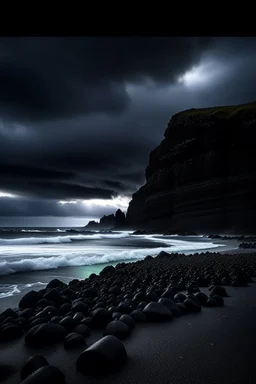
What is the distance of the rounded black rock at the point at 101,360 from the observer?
201 centimetres

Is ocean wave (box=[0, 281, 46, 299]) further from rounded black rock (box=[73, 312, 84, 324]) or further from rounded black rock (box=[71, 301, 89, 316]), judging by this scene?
rounded black rock (box=[73, 312, 84, 324])

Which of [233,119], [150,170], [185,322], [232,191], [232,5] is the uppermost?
[233,119]

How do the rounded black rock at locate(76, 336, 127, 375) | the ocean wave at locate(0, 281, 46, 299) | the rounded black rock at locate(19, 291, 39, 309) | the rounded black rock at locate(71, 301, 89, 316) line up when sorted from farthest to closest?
the ocean wave at locate(0, 281, 46, 299) → the rounded black rock at locate(19, 291, 39, 309) → the rounded black rock at locate(71, 301, 89, 316) → the rounded black rock at locate(76, 336, 127, 375)

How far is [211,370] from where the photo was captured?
1958mm

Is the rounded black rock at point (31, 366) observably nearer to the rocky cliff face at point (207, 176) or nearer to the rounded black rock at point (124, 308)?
the rounded black rock at point (124, 308)

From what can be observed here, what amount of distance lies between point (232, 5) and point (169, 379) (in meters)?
2.50

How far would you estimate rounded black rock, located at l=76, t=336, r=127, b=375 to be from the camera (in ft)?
6.61

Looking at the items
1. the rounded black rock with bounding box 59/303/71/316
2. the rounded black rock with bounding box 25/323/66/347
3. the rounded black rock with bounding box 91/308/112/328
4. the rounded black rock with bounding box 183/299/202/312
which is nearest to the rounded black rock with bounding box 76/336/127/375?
the rounded black rock with bounding box 25/323/66/347

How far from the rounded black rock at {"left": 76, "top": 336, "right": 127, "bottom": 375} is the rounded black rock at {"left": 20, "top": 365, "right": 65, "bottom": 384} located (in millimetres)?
244

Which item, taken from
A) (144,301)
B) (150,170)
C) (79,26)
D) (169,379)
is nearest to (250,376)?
(169,379)

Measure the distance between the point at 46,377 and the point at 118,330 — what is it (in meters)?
1.14

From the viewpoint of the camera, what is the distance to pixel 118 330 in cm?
276

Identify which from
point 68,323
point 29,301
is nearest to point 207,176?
point 29,301

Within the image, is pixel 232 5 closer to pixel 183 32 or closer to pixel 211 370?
pixel 183 32
